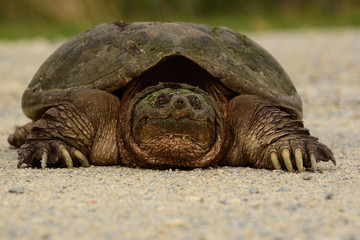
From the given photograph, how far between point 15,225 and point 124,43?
206cm

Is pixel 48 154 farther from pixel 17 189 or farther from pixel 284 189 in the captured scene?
pixel 284 189

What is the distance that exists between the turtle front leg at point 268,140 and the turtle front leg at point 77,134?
798mm

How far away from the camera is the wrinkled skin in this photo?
11.4 ft

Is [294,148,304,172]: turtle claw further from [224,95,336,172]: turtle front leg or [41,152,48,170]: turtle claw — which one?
[41,152,48,170]: turtle claw

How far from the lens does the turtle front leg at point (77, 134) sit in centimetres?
362

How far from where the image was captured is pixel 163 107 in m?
3.41

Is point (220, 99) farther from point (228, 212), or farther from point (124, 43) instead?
point (228, 212)

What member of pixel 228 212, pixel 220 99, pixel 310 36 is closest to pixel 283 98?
pixel 220 99

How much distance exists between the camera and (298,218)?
2361 mm

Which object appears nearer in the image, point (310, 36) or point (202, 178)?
point (202, 178)

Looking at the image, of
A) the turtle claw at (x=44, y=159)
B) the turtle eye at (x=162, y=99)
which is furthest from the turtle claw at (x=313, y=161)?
the turtle claw at (x=44, y=159)

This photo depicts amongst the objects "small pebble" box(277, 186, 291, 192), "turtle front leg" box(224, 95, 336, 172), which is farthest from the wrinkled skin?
"small pebble" box(277, 186, 291, 192)

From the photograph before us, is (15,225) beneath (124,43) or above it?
beneath

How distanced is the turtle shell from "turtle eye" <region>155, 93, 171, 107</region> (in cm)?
41
